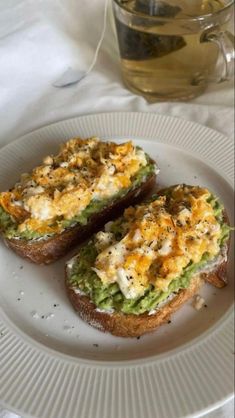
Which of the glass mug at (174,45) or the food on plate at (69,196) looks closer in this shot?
the food on plate at (69,196)

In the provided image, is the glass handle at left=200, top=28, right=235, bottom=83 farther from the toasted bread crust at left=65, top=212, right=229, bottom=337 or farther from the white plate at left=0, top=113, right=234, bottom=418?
the toasted bread crust at left=65, top=212, right=229, bottom=337

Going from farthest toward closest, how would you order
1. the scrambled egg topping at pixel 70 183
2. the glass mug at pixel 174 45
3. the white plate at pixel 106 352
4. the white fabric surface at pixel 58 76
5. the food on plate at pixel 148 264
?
1. the white fabric surface at pixel 58 76
2. the glass mug at pixel 174 45
3. the scrambled egg topping at pixel 70 183
4. the food on plate at pixel 148 264
5. the white plate at pixel 106 352

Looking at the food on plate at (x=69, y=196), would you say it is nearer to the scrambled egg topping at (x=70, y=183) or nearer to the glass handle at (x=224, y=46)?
the scrambled egg topping at (x=70, y=183)

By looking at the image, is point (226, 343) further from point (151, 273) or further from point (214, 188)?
point (214, 188)

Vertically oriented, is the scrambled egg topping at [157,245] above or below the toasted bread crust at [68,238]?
above

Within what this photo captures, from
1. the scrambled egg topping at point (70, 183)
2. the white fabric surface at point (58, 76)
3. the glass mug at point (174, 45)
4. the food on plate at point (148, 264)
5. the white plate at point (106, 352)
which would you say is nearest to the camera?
the white plate at point (106, 352)

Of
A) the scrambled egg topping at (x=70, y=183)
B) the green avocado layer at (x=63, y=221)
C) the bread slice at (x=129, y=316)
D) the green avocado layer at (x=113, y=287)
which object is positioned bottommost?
the bread slice at (x=129, y=316)

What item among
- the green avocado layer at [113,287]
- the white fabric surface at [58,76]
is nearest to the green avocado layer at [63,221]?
the green avocado layer at [113,287]
